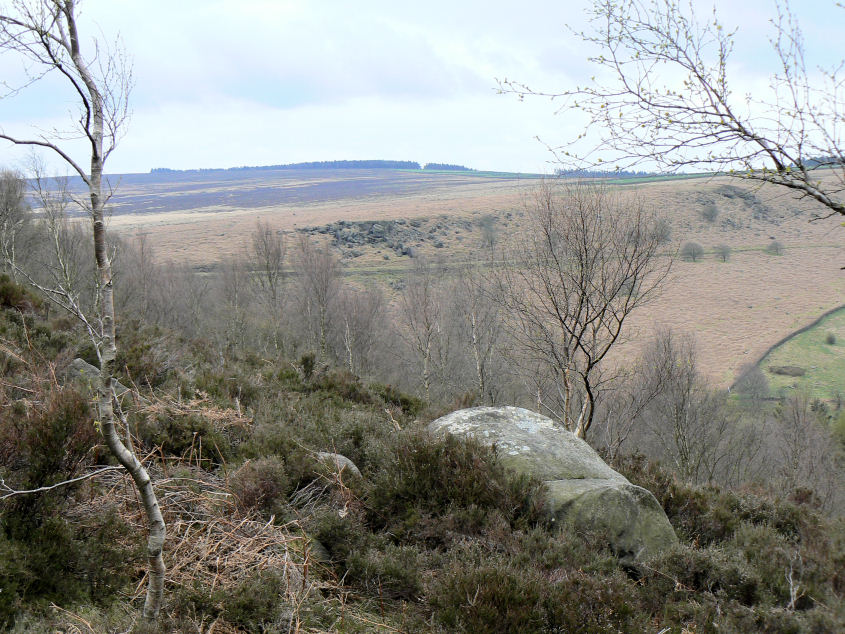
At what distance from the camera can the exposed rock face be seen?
451 centimetres

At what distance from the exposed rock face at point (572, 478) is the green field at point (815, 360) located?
159ft

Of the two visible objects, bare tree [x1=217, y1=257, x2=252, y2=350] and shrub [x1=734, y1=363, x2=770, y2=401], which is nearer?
bare tree [x1=217, y1=257, x2=252, y2=350]

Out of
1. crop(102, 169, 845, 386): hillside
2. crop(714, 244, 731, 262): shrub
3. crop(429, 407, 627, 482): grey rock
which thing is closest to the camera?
crop(429, 407, 627, 482): grey rock

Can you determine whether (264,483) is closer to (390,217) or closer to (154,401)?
(154,401)

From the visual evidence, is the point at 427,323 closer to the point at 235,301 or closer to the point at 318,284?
the point at 318,284

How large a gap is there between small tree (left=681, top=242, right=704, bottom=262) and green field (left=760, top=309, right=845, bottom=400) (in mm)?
17726

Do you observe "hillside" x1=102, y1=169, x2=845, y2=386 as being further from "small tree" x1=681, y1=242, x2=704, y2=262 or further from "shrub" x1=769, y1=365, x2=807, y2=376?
"shrub" x1=769, y1=365, x2=807, y2=376

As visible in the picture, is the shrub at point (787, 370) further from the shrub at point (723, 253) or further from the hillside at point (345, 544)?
the hillside at point (345, 544)

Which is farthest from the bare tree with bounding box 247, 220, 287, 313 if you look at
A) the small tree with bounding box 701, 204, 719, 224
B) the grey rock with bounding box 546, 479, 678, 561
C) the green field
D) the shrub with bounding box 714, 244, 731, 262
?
the small tree with bounding box 701, 204, 719, 224

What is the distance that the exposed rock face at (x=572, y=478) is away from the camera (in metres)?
4.51

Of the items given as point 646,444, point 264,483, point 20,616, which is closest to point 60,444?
point 20,616

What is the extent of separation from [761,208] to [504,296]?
10436cm

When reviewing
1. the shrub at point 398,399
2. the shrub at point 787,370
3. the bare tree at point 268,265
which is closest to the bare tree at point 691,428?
the shrub at point 398,399

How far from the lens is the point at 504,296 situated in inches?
401
